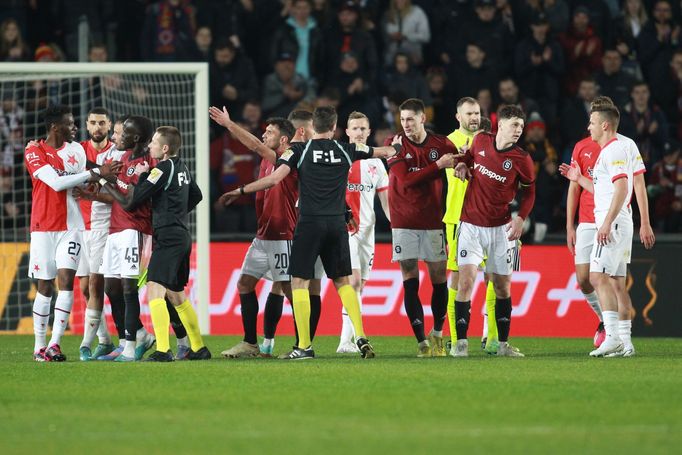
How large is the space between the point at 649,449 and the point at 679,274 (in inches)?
364

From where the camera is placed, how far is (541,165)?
1738 cm

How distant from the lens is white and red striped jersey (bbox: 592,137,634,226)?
11797 millimetres

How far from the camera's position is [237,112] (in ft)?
60.6

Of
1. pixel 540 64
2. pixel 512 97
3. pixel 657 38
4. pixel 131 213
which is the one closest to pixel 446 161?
pixel 131 213

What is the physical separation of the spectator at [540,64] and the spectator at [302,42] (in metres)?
2.88

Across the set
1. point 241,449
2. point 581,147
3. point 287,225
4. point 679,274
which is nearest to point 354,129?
point 287,225

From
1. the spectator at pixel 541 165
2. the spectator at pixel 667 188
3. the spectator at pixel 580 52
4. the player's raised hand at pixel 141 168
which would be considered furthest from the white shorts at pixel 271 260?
the spectator at pixel 580 52

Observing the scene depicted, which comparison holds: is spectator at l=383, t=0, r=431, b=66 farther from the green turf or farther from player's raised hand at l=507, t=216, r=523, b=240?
the green turf

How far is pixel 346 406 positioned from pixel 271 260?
12.9ft

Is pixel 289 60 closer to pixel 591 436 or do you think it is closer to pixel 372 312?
pixel 372 312

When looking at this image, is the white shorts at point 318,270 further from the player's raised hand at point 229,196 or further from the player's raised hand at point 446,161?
the player's raised hand at point 446,161

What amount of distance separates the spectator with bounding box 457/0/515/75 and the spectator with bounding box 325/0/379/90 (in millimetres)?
1354

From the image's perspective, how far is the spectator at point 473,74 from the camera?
1856 cm

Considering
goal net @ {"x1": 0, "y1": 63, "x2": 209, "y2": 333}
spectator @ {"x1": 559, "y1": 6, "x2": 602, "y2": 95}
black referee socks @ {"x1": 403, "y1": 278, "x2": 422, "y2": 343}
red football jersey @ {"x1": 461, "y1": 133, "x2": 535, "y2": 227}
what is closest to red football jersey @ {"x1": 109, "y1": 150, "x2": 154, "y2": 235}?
black referee socks @ {"x1": 403, "y1": 278, "x2": 422, "y2": 343}
